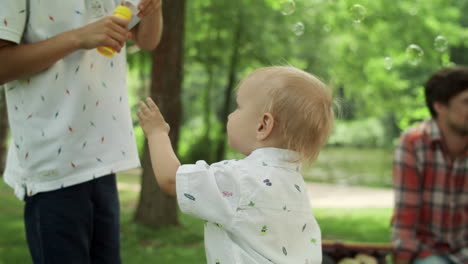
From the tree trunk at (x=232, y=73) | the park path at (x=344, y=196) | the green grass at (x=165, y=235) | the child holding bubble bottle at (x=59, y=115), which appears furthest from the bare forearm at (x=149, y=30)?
the park path at (x=344, y=196)

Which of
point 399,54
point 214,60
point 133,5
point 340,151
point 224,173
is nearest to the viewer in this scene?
point 224,173

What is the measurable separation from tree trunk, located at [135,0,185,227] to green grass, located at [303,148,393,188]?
28.5 feet

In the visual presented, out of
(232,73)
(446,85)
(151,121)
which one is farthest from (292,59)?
(151,121)

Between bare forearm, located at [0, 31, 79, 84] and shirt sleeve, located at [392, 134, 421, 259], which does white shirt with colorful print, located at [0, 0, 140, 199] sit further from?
shirt sleeve, located at [392, 134, 421, 259]

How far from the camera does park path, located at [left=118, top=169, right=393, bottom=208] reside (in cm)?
953

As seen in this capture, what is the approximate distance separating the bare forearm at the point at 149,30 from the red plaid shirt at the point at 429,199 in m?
1.52

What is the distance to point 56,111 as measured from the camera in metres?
1.43

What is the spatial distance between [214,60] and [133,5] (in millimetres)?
7536

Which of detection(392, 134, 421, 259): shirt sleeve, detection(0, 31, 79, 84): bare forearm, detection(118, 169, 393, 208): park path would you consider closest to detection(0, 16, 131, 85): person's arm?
detection(0, 31, 79, 84): bare forearm

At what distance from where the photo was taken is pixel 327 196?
10758mm

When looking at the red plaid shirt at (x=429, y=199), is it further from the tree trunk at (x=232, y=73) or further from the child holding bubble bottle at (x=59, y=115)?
the tree trunk at (x=232, y=73)

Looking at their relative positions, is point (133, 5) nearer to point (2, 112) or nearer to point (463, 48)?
point (2, 112)

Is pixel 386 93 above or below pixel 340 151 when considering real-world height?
above

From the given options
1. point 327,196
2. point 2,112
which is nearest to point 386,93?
point 327,196
